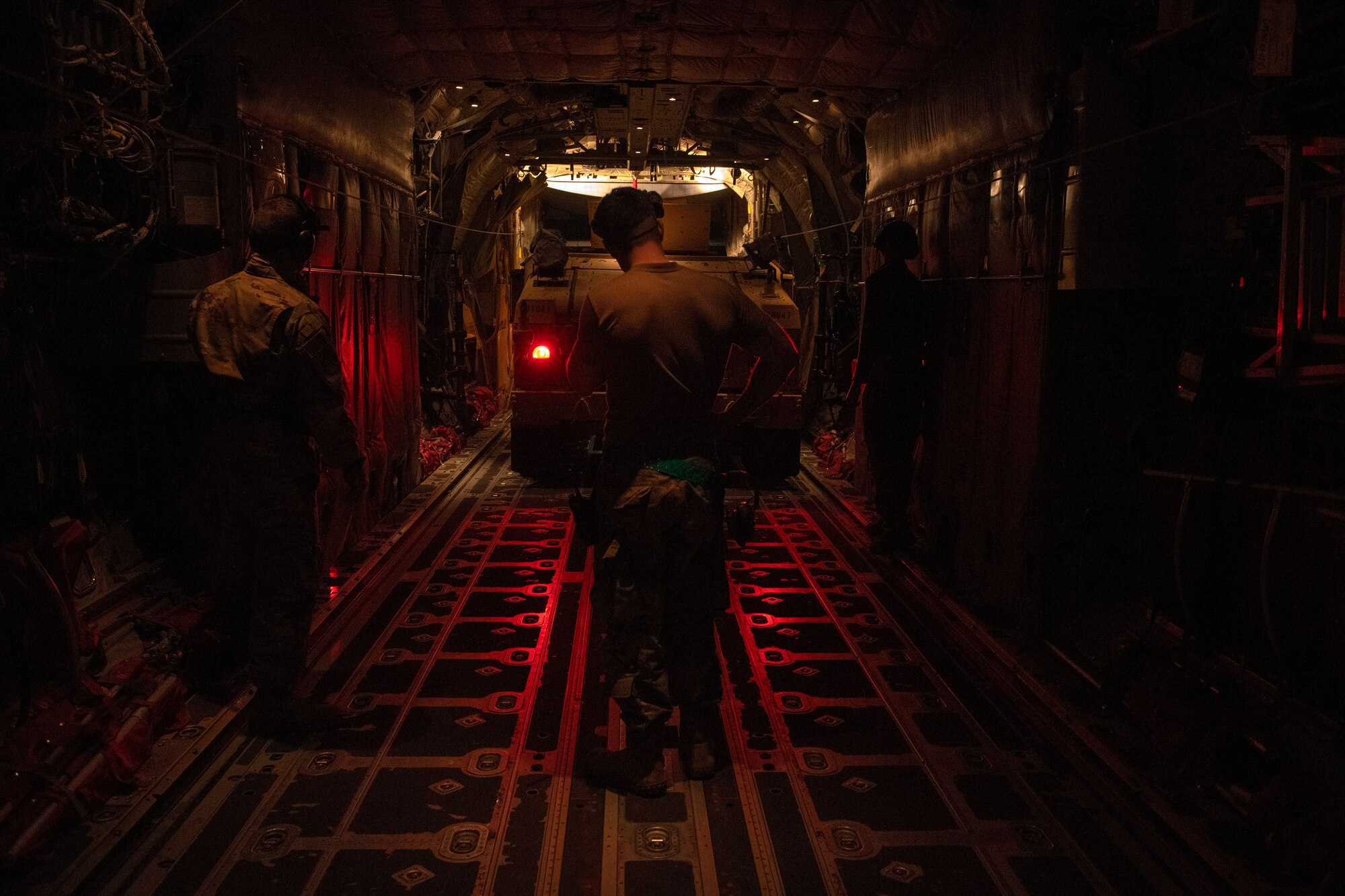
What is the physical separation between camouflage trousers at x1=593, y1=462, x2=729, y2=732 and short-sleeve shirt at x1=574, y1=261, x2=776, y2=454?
7.7 inches

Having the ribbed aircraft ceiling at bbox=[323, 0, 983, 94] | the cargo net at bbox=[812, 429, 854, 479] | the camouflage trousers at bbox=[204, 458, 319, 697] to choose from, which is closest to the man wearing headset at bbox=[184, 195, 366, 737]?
the camouflage trousers at bbox=[204, 458, 319, 697]

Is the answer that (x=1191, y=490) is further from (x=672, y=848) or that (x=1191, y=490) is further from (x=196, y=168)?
(x=196, y=168)

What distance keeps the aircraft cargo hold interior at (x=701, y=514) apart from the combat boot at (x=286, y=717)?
2 centimetres

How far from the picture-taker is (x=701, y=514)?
3732 mm

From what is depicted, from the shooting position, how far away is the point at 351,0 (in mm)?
5672

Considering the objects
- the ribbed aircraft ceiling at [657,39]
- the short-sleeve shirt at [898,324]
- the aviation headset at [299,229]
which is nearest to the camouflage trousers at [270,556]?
the aviation headset at [299,229]

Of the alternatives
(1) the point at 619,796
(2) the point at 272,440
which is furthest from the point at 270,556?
(1) the point at 619,796

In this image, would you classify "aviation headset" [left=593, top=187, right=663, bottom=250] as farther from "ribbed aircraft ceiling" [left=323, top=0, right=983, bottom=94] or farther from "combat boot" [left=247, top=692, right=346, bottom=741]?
"ribbed aircraft ceiling" [left=323, top=0, right=983, bottom=94]

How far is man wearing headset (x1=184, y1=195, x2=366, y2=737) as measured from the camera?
379 cm

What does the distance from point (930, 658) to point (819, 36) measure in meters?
3.85

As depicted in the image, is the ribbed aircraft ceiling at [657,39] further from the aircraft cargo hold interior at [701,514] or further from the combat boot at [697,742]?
the combat boot at [697,742]

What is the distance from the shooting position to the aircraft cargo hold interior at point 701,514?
3.23 m

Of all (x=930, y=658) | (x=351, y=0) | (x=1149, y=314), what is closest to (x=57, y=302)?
(x=351, y=0)

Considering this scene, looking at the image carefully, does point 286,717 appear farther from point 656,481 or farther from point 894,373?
point 894,373
